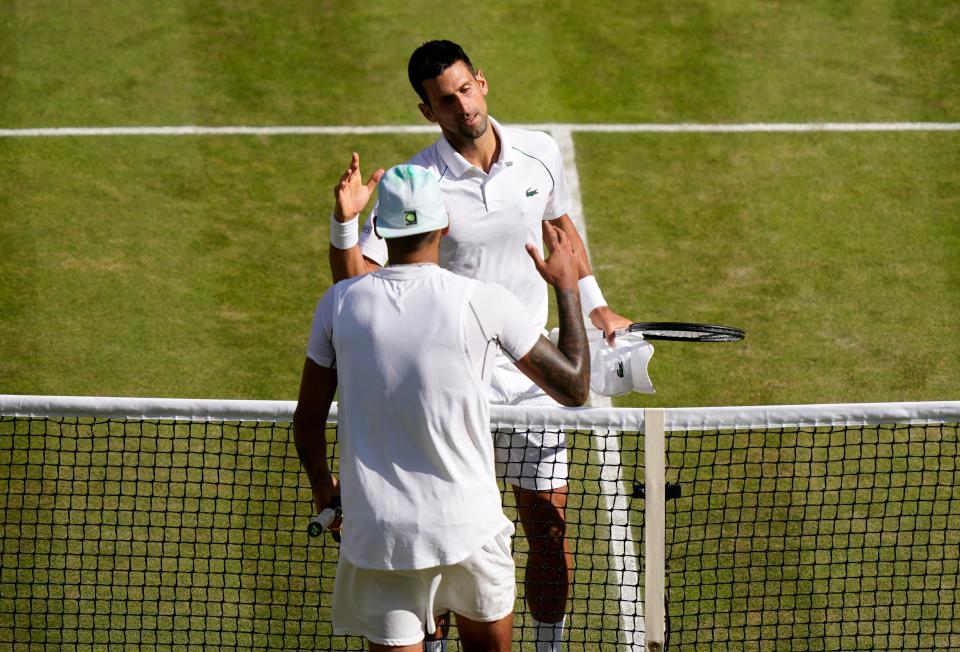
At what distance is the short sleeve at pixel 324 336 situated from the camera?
4.82 metres

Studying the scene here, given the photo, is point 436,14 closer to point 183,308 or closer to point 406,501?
point 183,308

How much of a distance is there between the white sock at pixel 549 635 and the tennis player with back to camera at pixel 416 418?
1434 mm

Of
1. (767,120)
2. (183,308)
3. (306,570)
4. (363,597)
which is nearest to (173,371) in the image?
(183,308)

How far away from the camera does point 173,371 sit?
910cm

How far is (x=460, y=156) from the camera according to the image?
20.8 ft

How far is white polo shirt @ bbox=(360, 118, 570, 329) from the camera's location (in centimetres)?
627

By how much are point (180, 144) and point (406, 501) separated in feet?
24.5

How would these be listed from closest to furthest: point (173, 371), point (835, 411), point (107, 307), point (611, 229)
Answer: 1. point (835, 411)
2. point (173, 371)
3. point (107, 307)
4. point (611, 229)

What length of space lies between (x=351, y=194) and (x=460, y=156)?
0.58 metres

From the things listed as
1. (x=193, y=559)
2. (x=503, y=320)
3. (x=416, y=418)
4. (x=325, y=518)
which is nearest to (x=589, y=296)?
(x=503, y=320)

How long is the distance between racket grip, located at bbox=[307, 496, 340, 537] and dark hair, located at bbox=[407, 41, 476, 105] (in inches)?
80.6

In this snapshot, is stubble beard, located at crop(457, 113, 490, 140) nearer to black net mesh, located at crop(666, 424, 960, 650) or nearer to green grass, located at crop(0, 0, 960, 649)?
black net mesh, located at crop(666, 424, 960, 650)

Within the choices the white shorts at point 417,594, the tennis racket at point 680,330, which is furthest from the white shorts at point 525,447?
the white shorts at point 417,594

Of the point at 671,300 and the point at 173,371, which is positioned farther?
the point at 671,300
